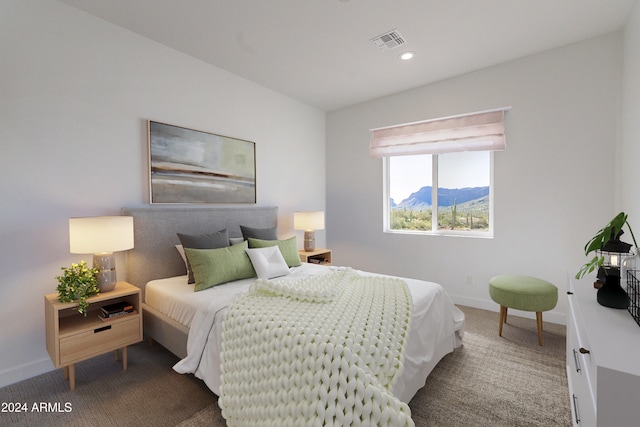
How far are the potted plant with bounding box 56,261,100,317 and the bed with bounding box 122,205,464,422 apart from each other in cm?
45

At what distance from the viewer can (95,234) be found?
1.97 m

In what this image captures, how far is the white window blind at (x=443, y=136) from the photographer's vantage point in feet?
10.5

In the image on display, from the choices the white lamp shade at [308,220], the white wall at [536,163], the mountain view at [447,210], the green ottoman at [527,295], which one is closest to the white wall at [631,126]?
the white wall at [536,163]

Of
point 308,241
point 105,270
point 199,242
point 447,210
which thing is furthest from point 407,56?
point 105,270

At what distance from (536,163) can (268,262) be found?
2.91m

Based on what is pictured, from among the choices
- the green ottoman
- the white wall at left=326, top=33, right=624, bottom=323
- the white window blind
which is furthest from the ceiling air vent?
the green ottoman

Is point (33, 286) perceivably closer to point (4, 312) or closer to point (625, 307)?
point (4, 312)

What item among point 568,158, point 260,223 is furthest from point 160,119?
point 568,158

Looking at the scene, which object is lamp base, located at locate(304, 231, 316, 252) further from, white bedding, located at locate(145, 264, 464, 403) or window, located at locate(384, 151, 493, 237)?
white bedding, located at locate(145, 264, 464, 403)

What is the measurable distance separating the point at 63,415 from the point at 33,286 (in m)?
0.94

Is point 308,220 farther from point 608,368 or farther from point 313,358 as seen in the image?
point 608,368

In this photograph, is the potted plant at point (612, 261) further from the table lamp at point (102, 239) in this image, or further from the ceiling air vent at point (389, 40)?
the table lamp at point (102, 239)

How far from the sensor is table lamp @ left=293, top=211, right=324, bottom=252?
3.76 m

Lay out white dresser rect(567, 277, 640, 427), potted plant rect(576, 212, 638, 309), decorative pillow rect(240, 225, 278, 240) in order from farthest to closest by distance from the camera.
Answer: decorative pillow rect(240, 225, 278, 240) → potted plant rect(576, 212, 638, 309) → white dresser rect(567, 277, 640, 427)
